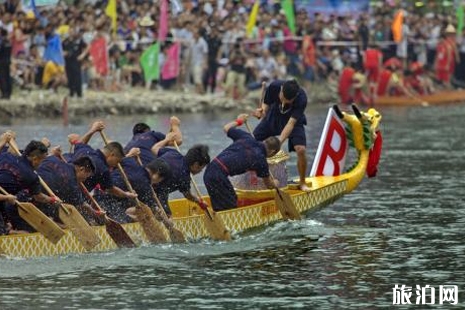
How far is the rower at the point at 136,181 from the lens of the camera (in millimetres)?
18844

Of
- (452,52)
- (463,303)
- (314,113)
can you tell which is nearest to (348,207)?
(463,303)

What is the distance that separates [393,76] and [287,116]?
957 inches

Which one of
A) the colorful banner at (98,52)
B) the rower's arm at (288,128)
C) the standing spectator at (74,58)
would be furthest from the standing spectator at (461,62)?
the rower's arm at (288,128)

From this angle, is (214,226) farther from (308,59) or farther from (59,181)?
(308,59)

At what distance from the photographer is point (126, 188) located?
18.8m

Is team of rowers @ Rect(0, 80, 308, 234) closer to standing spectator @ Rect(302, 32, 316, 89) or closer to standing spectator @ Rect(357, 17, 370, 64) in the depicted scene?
standing spectator @ Rect(302, 32, 316, 89)

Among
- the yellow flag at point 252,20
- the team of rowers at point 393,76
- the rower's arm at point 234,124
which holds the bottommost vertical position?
the team of rowers at point 393,76

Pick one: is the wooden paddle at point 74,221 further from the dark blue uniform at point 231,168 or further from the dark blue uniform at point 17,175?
the dark blue uniform at point 231,168

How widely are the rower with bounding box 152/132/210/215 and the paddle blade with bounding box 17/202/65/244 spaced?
2014 millimetres

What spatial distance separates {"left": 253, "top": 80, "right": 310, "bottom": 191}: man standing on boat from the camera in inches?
859

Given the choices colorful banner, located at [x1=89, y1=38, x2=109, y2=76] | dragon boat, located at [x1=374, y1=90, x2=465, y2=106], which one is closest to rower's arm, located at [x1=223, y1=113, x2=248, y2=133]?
colorful banner, located at [x1=89, y1=38, x2=109, y2=76]

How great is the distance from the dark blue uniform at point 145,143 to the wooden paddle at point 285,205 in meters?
1.57

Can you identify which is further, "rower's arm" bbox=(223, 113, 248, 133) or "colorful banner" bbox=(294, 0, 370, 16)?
"colorful banner" bbox=(294, 0, 370, 16)

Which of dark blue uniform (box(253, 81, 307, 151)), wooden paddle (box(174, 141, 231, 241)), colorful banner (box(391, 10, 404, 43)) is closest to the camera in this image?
wooden paddle (box(174, 141, 231, 241))
